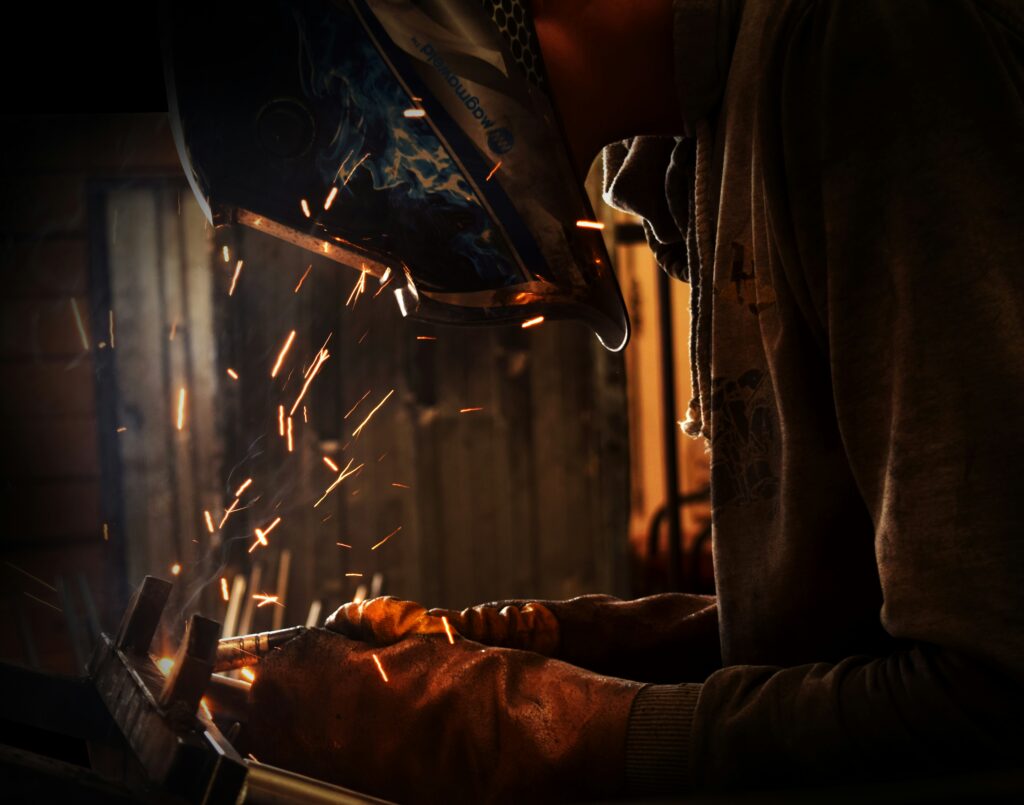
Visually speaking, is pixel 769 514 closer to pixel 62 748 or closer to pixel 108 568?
pixel 62 748

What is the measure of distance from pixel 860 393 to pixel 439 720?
0.70 metres

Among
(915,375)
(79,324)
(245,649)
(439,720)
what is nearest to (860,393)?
(915,375)

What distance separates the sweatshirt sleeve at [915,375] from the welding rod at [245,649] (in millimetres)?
644

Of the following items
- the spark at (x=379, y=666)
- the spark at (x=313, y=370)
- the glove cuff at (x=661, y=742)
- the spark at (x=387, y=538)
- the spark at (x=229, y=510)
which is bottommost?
the spark at (x=387, y=538)

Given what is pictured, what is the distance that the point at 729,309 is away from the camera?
134 cm

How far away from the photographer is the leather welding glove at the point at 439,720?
4.00ft

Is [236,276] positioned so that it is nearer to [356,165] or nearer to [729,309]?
[356,165]

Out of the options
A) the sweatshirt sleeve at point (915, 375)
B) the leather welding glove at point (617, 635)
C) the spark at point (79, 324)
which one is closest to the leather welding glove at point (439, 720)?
the sweatshirt sleeve at point (915, 375)

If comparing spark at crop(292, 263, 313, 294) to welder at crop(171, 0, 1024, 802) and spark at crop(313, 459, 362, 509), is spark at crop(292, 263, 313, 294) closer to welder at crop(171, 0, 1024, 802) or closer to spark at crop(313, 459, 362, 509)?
spark at crop(313, 459, 362, 509)

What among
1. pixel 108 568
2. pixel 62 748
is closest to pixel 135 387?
pixel 108 568

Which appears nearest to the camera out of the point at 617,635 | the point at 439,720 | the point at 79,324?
the point at 439,720

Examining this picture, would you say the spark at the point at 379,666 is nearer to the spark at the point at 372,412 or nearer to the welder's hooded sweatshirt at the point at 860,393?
the welder's hooded sweatshirt at the point at 860,393

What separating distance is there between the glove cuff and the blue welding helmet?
67 cm

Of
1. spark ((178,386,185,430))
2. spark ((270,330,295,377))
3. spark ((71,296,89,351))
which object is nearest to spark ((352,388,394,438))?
spark ((270,330,295,377))
